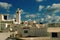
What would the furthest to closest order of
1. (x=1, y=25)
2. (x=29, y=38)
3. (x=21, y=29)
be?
(x=1, y=25) → (x=21, y=29) → (x=29, y=38)

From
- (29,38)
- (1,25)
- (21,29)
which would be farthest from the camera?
(1,25)

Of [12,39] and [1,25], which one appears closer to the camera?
[12,39]

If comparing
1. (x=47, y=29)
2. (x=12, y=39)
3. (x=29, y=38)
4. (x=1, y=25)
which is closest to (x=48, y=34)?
(x=47, y=29)

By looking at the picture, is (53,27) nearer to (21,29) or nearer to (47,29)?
(47,29)

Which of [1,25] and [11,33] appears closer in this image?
[11,33]

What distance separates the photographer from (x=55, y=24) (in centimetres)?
2602

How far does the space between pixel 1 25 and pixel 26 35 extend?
20.0 feet

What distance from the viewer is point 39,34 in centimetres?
2492

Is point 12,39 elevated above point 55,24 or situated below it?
below

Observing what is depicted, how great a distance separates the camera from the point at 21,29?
83.6 feet

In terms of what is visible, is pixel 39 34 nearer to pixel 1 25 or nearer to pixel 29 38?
pixel 29 38

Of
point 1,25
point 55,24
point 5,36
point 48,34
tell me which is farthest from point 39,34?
point 1,25

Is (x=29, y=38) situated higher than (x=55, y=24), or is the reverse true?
(x=55, y=24)

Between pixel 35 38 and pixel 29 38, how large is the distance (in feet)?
2.51
